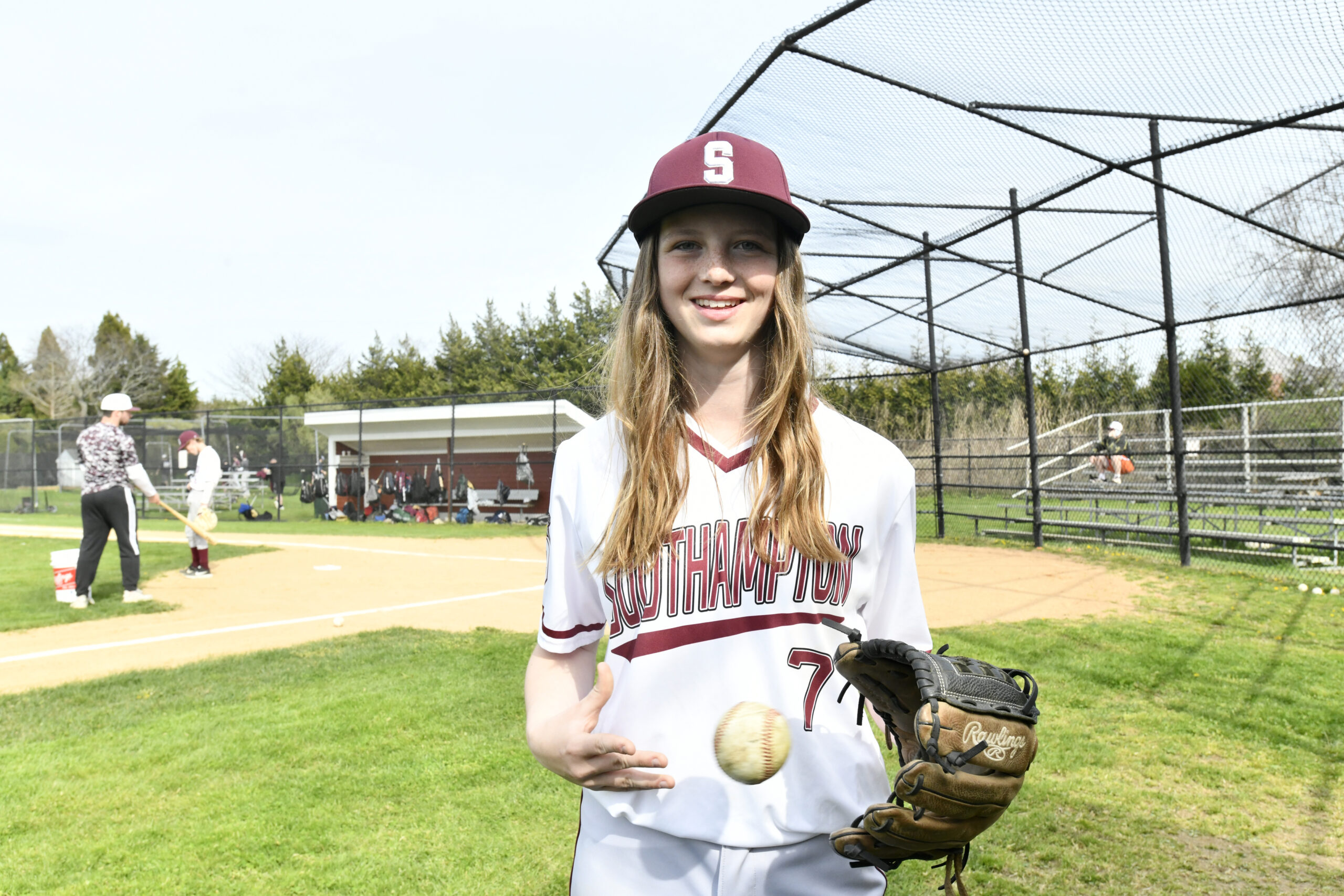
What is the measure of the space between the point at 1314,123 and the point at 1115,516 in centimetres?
977

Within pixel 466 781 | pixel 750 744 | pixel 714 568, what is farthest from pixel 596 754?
pixel 466 781

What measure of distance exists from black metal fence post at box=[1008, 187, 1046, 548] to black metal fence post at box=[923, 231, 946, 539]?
1.27 metres

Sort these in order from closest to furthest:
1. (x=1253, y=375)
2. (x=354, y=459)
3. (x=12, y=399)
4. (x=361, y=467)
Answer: (x=1253, y=375)
(x=361, y=467)
(x=354, y=459)
(x=12, y=399)

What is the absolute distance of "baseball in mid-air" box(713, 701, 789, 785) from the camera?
124 centimetres

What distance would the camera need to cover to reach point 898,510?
1422mm

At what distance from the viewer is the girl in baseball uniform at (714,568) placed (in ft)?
4.10

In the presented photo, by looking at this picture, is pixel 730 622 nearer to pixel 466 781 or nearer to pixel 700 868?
pixel 700 868

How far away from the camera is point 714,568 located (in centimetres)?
133

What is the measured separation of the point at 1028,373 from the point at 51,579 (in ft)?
39.9

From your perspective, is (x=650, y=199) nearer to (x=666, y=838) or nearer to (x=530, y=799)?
(x=666, y=838)

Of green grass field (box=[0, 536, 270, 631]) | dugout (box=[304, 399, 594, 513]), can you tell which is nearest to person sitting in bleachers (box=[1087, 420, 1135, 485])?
dugout (box=[304, 399, 594, 513])

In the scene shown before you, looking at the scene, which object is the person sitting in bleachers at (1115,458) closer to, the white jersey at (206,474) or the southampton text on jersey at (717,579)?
the white jersey at (206,474)

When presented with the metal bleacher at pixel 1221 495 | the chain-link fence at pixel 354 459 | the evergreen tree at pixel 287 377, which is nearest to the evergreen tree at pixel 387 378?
the evergreen tree at pixel 287 377

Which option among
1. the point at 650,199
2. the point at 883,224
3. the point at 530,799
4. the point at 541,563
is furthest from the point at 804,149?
the point at 650,199
